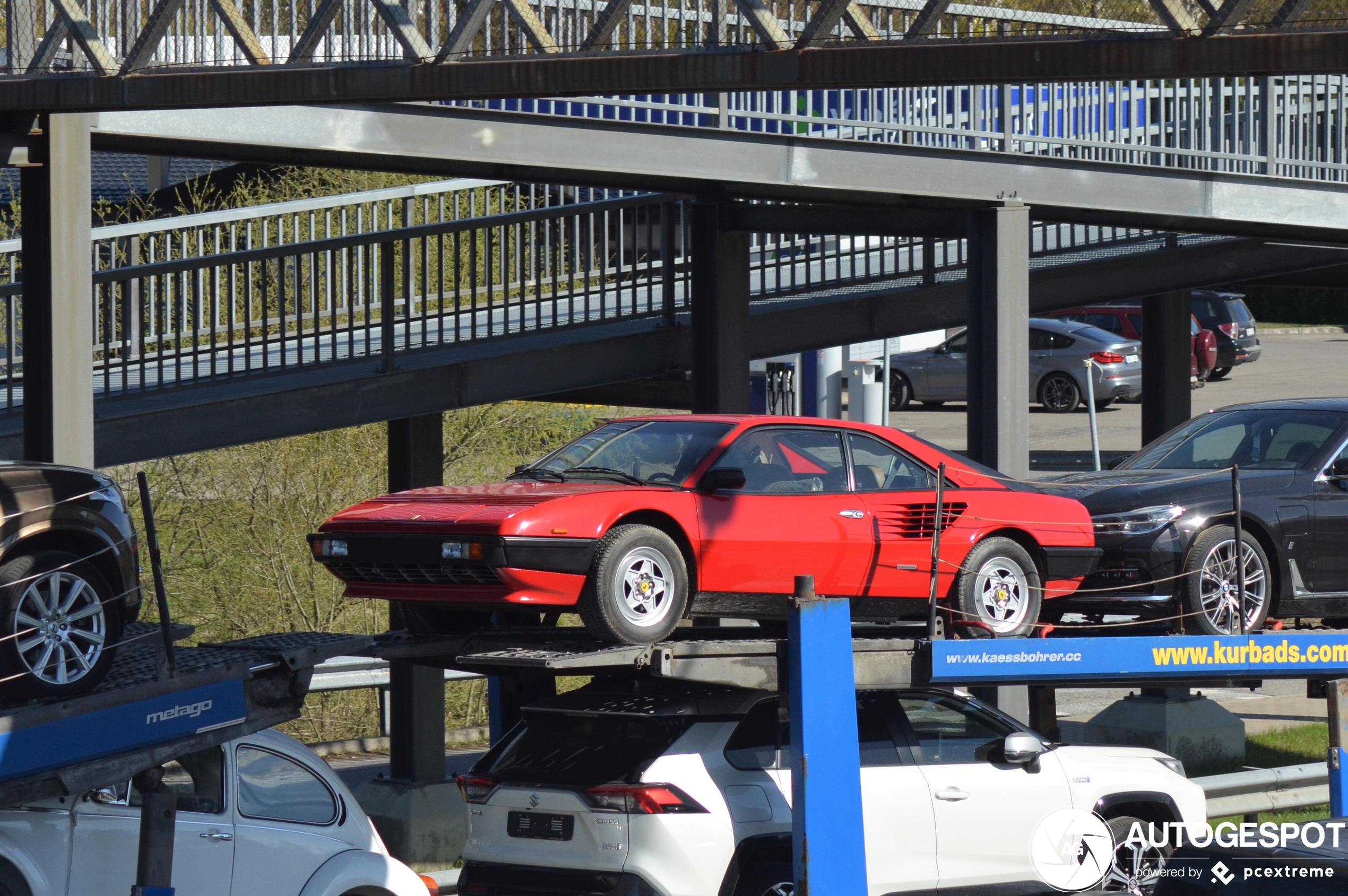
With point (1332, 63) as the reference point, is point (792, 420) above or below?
below

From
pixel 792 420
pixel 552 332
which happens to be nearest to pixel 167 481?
pixel 552 332

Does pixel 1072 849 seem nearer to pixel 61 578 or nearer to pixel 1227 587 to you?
pixel 1227 587

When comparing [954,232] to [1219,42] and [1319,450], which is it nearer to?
[1319,450]

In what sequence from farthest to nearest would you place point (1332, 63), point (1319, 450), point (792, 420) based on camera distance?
point (1319, 450)
point (792, 420)
point (1332, 63)

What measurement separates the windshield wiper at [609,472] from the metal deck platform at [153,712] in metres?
1.65

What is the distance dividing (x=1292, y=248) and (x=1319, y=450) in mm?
6600

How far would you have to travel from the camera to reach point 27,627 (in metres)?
7.75

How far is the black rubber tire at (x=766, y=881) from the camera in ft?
28.9

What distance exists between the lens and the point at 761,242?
16.4 m

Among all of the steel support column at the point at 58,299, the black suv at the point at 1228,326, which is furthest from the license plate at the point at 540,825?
the black suv at the point at 1228,326

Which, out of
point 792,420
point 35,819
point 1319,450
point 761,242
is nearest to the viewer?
point 35,819

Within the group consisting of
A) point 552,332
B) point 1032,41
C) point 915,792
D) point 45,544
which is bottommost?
point 915,792

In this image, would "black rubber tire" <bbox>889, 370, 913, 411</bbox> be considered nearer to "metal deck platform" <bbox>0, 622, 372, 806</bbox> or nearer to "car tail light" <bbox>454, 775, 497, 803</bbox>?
"car tail light" <bbox>454, 775, 497, 803</bbox>

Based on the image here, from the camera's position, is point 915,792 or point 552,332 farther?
Answer: point 552,332
